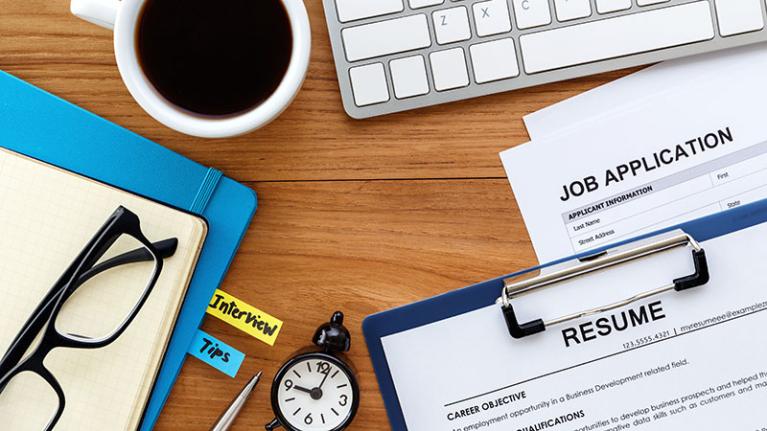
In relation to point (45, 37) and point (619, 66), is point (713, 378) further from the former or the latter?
point (45, 37)

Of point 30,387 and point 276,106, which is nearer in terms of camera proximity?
point 276,106

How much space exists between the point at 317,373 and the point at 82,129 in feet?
0.94

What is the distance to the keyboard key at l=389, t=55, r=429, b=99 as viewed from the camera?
590 mm

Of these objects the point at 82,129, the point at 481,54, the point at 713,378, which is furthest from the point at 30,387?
the point at 713,378

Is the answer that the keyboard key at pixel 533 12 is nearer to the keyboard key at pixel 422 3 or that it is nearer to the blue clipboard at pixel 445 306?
the keyboard key at pixel 422 3

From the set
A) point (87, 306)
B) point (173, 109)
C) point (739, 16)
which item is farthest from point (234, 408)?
point (739, 16)

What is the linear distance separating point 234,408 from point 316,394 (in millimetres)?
74

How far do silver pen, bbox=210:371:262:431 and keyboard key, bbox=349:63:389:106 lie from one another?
256 millimetres

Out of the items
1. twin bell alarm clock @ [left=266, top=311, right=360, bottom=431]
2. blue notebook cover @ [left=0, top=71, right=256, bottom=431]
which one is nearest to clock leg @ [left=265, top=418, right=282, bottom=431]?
twin bell alarm clock @ [left=266, top=311, right=360, bottom=431]

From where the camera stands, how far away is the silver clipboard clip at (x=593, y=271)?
1.95 feet

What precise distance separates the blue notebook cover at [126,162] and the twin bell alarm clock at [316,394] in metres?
0.10

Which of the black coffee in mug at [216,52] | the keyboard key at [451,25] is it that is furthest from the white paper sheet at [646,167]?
the black coffee in mug at [216,52]

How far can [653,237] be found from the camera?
0.60 meters

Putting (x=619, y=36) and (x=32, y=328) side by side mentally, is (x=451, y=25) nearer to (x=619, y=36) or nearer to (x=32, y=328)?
(x=619, y=36)
